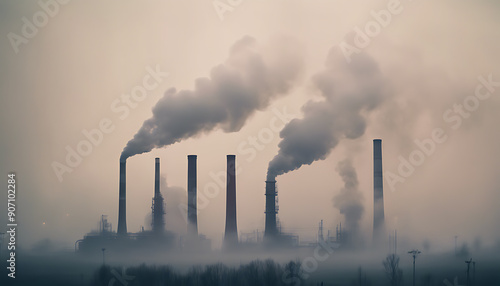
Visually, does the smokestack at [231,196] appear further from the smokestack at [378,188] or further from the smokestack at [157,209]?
the smokestack at [378,188]

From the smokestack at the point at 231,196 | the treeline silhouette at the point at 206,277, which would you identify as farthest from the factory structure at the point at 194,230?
the treeline silhouette at the point at 206,277

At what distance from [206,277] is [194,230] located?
20234 millimetres

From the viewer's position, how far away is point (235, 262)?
229ft

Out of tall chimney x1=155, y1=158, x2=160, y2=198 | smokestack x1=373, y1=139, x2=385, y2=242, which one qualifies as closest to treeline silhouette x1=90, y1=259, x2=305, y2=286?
smokestack x1=373, y1=139, x2=385, y2=242

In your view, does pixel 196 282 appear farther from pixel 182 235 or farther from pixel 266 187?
pixel 182 235

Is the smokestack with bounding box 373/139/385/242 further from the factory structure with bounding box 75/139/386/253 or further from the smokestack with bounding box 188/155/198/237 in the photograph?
the smokestack with bounding box 188/155/198/237

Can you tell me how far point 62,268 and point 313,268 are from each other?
22906 millimetres

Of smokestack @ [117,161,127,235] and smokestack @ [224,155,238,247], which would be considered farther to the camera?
smokestack @ [117,161,127,235]

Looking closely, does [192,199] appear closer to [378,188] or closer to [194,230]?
[194,230]

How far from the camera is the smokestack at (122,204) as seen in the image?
72562 mm

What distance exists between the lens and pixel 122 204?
246 feet
